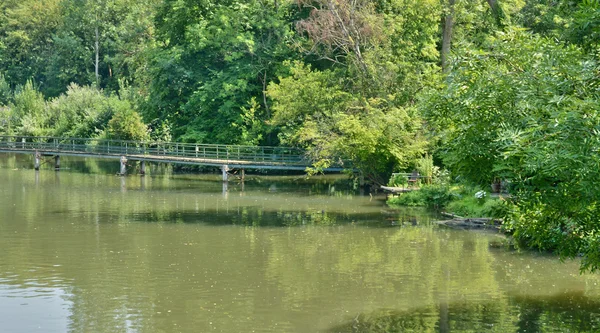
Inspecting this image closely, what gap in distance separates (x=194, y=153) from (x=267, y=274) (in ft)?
103

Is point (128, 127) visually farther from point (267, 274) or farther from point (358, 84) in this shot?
point (267, 274)

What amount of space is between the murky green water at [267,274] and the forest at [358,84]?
174 cm

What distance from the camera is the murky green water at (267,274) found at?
62.9 ft

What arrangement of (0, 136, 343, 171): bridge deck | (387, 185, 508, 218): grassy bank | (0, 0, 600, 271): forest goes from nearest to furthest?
(0, 0, 600, 271): forest, (387, 185, 508, 218): grassy bank, (0, 136, 343, 171): bridge deck

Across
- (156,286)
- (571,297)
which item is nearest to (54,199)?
(156,286)

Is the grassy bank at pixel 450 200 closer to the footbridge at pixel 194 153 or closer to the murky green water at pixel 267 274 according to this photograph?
the murky green water at pixel 267 274

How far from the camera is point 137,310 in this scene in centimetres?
1978

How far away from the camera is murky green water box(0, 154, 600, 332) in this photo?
1917 centimetres

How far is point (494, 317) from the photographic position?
63.6 feet

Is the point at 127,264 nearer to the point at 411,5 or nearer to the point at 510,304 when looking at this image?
the point at 510,304

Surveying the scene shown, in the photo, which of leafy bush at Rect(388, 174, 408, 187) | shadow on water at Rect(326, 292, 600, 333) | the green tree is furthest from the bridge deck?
shadow on water at Rect(326, 292, 600, 333)

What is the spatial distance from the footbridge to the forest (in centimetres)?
116

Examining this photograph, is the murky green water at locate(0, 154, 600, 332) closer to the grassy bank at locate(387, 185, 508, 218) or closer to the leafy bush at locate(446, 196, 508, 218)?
the leafy bush at locate(446, 196, 508, 218)

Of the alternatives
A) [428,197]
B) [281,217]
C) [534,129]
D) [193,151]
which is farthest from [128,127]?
[534,129]
